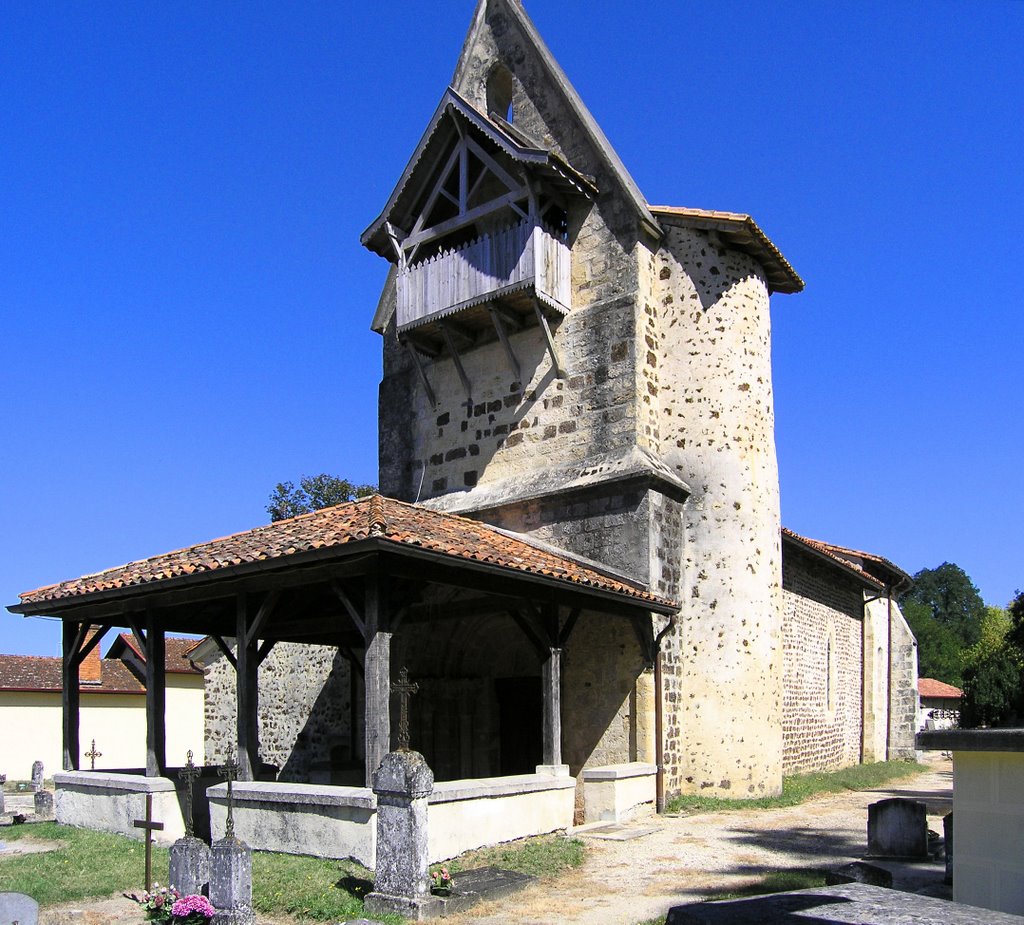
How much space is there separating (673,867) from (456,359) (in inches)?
387

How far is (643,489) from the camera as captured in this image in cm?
1459

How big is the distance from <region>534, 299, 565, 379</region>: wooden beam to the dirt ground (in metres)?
7.17

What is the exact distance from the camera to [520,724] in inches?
663

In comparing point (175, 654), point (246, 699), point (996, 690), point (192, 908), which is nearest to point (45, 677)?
point (175, 654)

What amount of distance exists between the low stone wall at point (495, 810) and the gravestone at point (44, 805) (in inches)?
340

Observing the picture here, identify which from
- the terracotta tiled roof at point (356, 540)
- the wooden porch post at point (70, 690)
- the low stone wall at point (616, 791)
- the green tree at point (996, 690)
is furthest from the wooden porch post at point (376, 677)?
the green tree at point (996, 690)

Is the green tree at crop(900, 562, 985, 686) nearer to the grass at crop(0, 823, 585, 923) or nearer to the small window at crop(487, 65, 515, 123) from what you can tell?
the small window at crop(487, 65, 515, 123)

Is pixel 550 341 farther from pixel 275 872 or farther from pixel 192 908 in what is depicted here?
pixel 192 908

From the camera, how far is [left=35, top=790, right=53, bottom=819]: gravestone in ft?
52.1

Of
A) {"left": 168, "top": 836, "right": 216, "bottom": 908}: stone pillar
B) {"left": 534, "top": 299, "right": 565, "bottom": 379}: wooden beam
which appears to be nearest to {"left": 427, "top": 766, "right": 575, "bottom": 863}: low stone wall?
{"left": 168, "top": 836, "right": 216, "bottom": 908}: stone pillar

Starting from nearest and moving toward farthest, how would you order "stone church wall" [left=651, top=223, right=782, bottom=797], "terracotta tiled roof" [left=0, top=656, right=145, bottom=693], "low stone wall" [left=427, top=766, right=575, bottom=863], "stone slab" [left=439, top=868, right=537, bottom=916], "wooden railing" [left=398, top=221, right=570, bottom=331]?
"stone slab" [left=439, top=868, right=537, bottom=916]
"low stone wall" [left=427, top=766, right=575, bottom=863]
"stone church wall" [left=651, top=223, right=782, bottom=797]
"wooden railing" [left=398, top=221, right=570, bottom=331]
"terracotta tiled roof" [left=0, top=656, right=145, bottom=693]

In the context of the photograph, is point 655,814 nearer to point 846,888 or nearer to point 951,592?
point 846,888

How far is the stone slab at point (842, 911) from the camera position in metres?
3.57

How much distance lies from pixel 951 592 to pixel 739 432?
258ft
